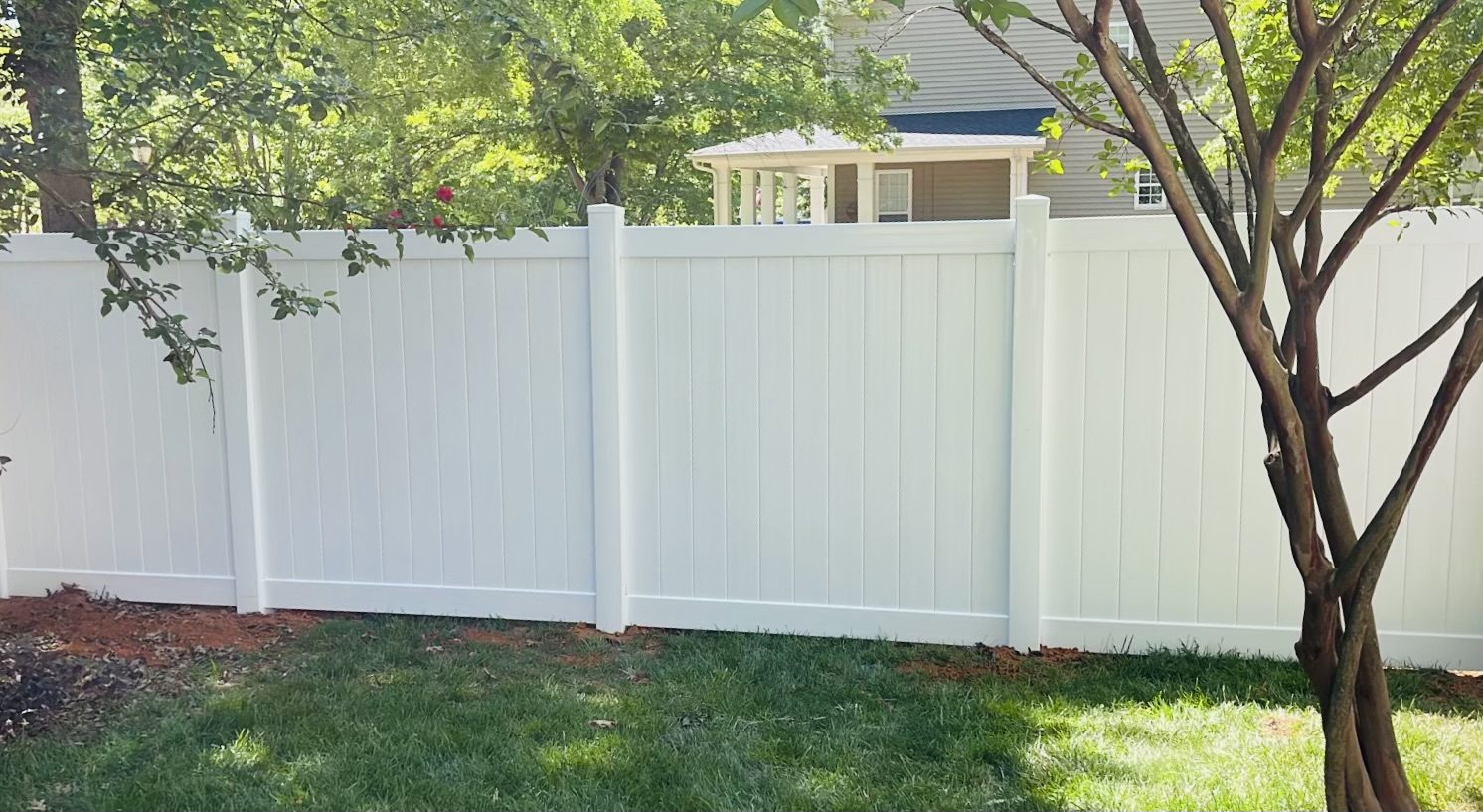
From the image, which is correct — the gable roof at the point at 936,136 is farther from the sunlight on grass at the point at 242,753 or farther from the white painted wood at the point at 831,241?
the sunlight on grass at the point at 242,753

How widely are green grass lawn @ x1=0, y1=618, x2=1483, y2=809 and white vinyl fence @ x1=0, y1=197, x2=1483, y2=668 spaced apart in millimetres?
300

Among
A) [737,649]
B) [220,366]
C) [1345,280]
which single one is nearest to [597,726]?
[737,649]

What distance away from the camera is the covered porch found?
13.9m

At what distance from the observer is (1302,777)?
9.76ft

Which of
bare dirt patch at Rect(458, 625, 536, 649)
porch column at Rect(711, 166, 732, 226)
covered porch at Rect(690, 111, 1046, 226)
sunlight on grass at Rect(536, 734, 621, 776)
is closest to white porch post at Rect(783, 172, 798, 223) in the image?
covered porch at Rect(690, 111, 1046, 226)

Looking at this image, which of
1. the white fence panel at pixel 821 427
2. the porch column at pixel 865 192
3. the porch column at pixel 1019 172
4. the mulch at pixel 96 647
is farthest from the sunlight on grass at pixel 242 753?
the porch column at pixel 1019 172

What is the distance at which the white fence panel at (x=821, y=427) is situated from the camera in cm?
409

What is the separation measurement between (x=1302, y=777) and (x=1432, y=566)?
1.35 metres

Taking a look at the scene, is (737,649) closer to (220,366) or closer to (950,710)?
(950,710)

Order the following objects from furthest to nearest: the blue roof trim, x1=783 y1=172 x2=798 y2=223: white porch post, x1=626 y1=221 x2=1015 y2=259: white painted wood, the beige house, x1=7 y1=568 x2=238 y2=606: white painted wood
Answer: x1=783 y1=172 x2=798 y2=223: white porch post, the blue roof trim, the beige house, x1=7 y1=568 x2=238 y2=606: white painted wood, x1=626 y1=221 x2=1015 y2=259: white painted wood

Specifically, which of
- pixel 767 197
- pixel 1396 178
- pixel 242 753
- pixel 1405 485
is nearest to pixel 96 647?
pixel 242 753

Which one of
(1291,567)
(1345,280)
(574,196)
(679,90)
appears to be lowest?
(1291,567)

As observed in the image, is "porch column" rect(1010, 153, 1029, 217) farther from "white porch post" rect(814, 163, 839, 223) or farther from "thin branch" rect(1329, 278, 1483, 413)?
"thin branch" rect(1329, 278, 1483, 413)

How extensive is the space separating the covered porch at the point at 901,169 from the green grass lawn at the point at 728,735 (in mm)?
8933
